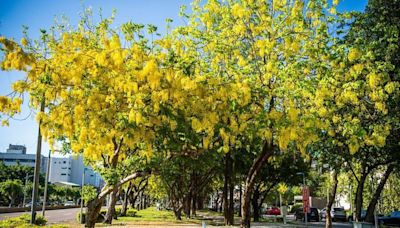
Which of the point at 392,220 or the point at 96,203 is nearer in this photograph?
the point at 96,203

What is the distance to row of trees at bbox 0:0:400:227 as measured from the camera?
766cm

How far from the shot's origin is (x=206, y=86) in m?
7.99

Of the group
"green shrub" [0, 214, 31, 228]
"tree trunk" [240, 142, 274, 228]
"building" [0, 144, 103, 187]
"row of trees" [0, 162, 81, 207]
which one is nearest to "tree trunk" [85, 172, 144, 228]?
"green shrub" [0, 214, 31, 228]

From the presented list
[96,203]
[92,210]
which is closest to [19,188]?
[92,210]

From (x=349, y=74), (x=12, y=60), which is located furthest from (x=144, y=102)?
(x=349, y=74)

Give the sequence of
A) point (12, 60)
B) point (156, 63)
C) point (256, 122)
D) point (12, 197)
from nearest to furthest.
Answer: point (12, 60) < point (156, 63) < point (256, 122) < point (12, 197)

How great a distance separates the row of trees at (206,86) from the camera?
766cm

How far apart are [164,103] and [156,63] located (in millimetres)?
864

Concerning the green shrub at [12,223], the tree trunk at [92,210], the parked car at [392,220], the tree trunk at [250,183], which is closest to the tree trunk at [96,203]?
the tree trunk at [92,210]

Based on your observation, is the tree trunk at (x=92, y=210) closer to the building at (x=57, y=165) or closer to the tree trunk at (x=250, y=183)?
the tree trunk at (x=250, y=183)

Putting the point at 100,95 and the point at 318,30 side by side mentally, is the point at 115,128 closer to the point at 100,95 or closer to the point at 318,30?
the point at 100,95

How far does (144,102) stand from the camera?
7.91m

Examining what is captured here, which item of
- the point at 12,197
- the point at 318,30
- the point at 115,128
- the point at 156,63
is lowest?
the point at 12,197

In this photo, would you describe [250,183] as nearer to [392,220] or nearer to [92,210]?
[92,210]
